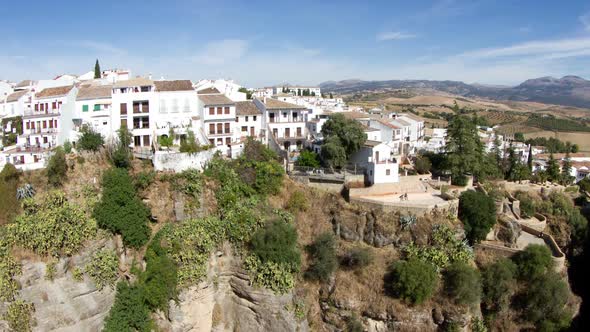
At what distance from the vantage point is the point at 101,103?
33.3m

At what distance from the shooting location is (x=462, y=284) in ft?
85.0

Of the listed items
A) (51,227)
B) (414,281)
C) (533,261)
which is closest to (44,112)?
(51,227)

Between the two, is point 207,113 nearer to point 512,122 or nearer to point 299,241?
point 299,241

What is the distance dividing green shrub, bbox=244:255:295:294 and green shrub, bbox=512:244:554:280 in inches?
573

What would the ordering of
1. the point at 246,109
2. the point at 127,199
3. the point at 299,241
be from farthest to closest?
the point at 246,109
the point at 299,241
the point at 127,199

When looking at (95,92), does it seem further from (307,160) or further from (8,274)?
(307,160)

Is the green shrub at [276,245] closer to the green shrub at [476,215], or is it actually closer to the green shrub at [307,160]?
the green shrub at [307,160]

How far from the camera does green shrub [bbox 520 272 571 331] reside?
27.3 metres

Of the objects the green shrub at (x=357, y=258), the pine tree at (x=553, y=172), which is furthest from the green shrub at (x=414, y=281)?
the pine tree at (x=553, y=172)

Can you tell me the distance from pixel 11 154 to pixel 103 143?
7.30 meters

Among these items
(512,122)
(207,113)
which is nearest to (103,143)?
(207,113)

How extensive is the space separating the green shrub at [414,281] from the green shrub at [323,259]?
12.6 ft

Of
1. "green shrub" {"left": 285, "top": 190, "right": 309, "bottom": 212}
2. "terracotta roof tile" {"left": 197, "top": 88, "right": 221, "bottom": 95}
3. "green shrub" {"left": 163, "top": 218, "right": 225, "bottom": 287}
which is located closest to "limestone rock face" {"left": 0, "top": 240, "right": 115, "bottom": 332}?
"green shrub" {"left": 163, "top": 218, "right": 225, "bottom": 287}

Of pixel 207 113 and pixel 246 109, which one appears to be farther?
pixel 246 109
